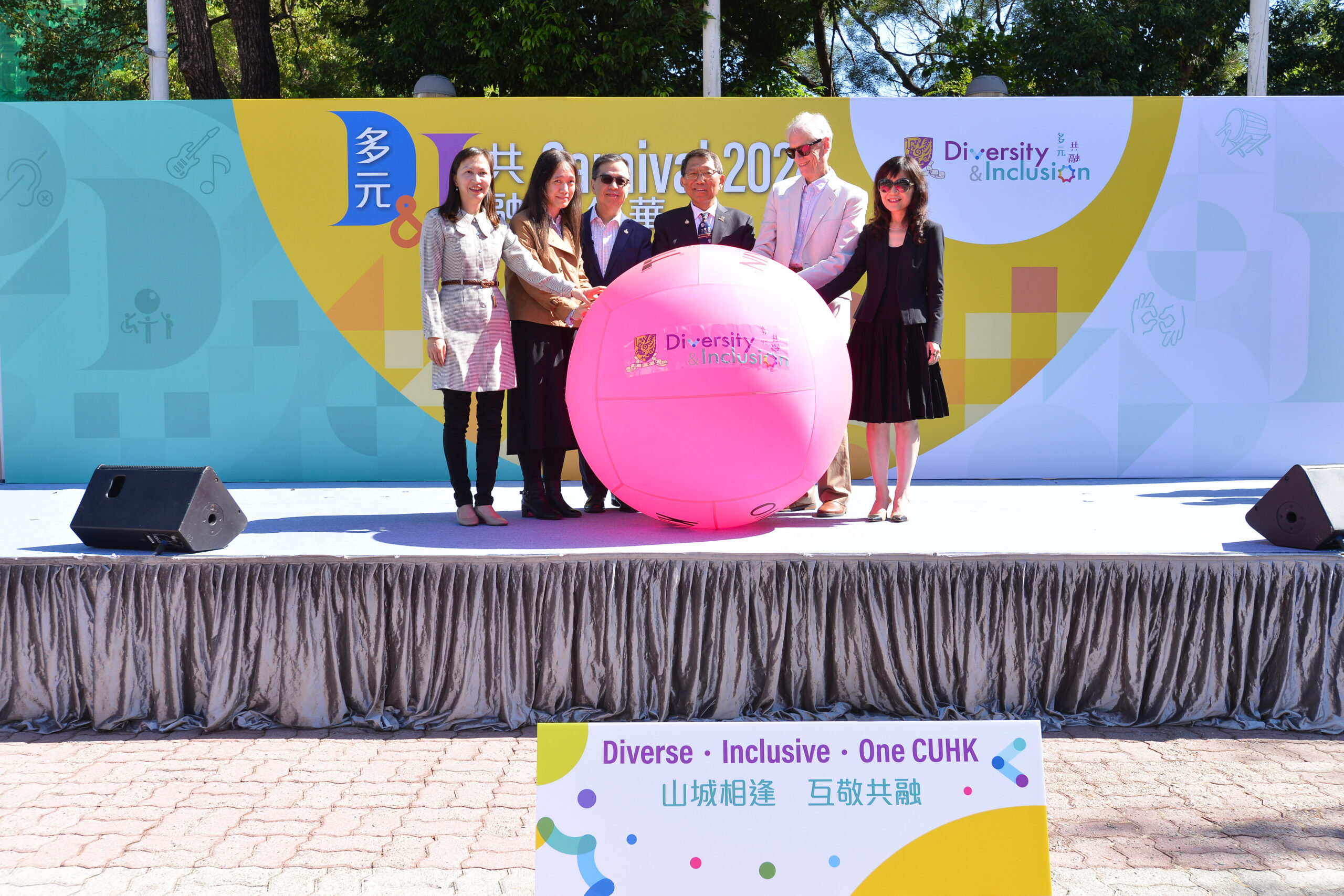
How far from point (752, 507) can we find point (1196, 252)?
3690 millimetres

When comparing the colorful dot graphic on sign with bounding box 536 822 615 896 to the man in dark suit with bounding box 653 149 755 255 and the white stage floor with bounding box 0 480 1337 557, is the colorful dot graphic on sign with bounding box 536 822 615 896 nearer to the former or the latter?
the white stage floor with bounding box 0 480 1337 557

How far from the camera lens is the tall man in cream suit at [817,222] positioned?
3973mm

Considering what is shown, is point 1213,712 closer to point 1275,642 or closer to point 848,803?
point 1275,642

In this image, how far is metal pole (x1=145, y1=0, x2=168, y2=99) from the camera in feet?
22.7

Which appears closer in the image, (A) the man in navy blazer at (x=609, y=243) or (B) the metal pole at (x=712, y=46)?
(A) the man in navy blazer at (x=609, y=243)

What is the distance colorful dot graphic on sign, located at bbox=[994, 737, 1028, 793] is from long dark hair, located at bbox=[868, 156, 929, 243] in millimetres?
2470

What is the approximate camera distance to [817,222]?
4.07 meters

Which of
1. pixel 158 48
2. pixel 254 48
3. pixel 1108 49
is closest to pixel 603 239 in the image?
pixel 158 48

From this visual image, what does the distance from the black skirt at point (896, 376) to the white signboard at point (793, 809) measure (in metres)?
2.30

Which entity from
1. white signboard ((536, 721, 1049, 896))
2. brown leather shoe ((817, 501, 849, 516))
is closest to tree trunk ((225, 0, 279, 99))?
brown leather shoe ((817, 501, 849, 516))

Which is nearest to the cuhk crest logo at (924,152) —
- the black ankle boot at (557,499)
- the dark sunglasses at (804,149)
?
the dark sunglasses at (804,149)

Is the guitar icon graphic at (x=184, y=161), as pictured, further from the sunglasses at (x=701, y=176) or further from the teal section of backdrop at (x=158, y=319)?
the sunglasses at (x=701, y=176)

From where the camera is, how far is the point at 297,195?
18.5 ft

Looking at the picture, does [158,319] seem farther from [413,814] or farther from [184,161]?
[413,814]
